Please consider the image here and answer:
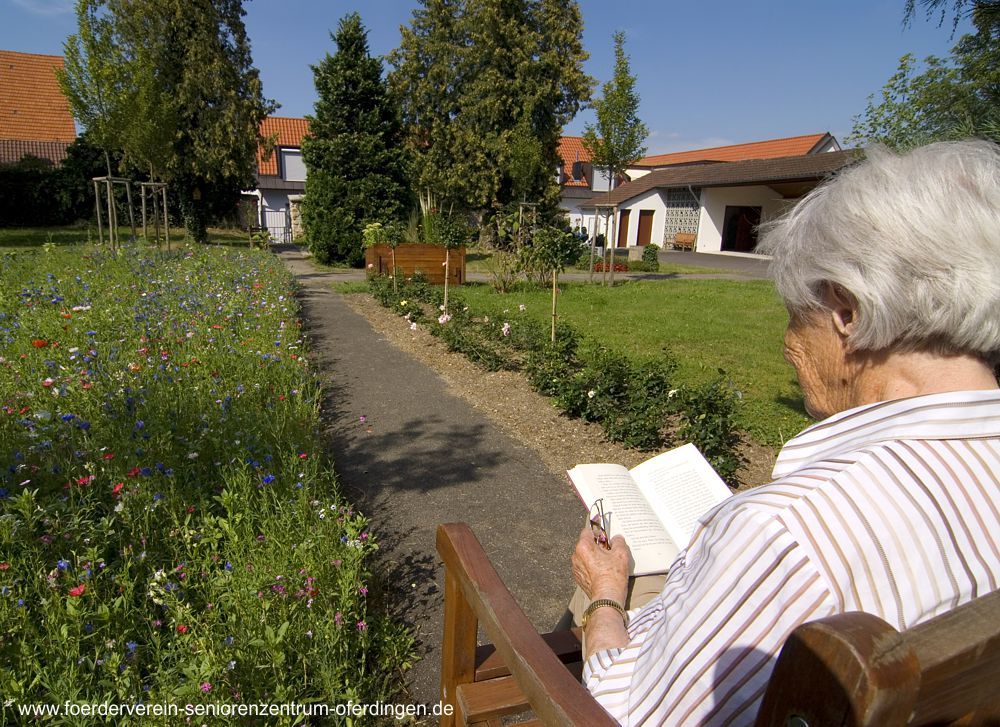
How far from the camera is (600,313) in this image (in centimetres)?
1150

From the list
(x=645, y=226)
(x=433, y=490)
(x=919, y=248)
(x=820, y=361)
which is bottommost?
(x=433, y=490)

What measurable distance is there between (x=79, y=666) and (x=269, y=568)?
24.7 inches

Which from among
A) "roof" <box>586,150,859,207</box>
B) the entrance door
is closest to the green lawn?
"roof" <box>586,150,859,207</box>

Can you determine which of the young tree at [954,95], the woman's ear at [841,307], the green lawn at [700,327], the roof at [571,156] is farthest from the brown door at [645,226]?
the woman's ear at [841,307]

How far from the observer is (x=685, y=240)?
33.8m

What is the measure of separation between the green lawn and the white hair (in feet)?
13.1

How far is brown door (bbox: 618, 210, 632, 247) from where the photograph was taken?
3684cm

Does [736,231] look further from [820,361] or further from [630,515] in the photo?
[820,361]

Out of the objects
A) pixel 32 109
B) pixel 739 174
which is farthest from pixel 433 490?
pixel 32 109

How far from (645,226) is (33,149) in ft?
106

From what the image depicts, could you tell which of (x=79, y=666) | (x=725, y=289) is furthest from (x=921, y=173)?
(x=725, y=289)

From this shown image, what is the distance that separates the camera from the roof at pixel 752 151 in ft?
129

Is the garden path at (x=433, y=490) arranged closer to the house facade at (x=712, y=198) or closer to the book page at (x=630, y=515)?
the book page at (x=630, y=515)

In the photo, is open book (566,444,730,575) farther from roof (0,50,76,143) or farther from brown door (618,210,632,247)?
roof (0,50,76,143)
